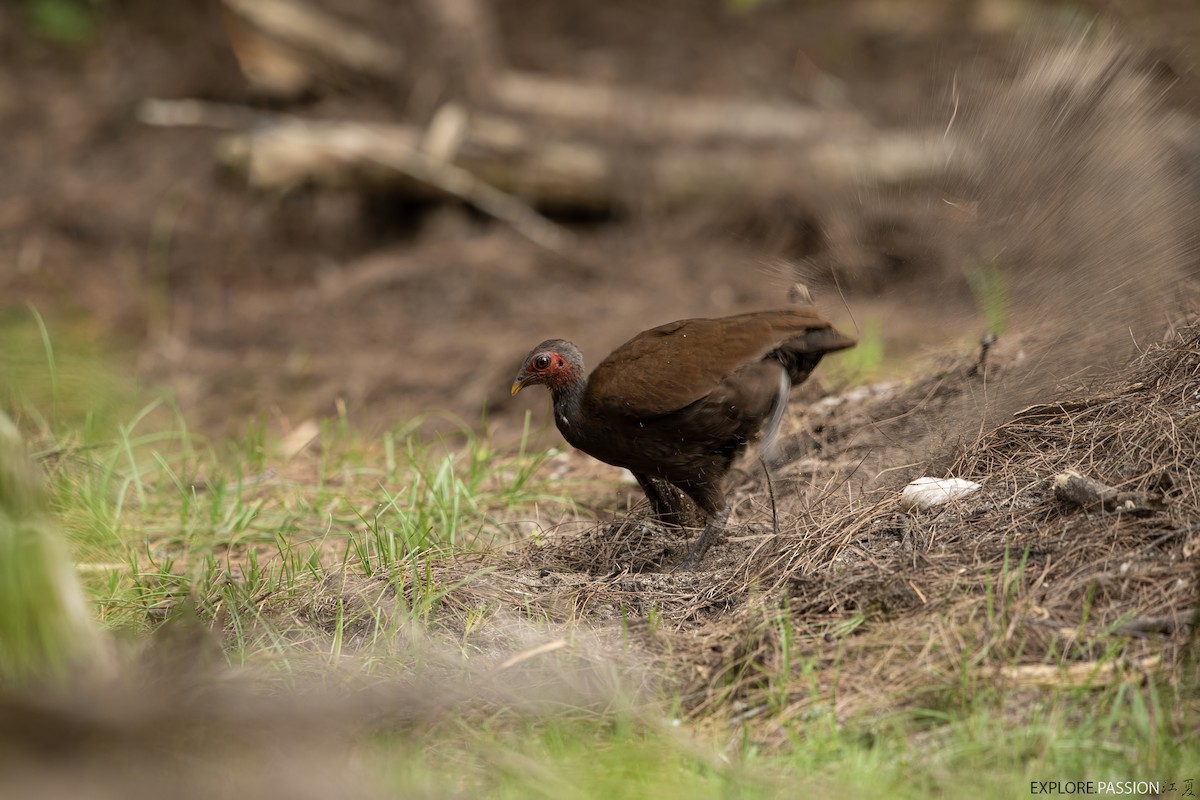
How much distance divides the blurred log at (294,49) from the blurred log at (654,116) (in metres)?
1.13

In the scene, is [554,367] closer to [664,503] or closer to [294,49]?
[664,503]

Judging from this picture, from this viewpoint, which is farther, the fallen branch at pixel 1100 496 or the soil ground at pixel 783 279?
the soil ground at pixel 783 279

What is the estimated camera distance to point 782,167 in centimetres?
826

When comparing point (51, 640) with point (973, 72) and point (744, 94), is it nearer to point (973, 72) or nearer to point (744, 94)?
point (973, 72)

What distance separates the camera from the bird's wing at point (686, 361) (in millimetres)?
3260

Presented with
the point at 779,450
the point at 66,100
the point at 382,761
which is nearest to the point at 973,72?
the point at 779,450

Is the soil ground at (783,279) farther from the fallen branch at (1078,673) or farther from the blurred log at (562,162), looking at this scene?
the blurred log at (562,162)

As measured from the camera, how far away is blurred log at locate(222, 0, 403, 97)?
8.31 metres

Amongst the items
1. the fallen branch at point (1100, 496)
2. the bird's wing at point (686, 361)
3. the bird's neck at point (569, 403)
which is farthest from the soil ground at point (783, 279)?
the bird's wing at point (686, 361)

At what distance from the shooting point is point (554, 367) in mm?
3523

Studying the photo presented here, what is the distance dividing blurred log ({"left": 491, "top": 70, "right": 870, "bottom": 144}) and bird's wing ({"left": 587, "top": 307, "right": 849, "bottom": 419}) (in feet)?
17.6

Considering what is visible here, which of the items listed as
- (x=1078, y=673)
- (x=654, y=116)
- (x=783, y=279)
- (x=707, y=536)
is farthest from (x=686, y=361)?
(x=654, y=116)

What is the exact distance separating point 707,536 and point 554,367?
0.76 m

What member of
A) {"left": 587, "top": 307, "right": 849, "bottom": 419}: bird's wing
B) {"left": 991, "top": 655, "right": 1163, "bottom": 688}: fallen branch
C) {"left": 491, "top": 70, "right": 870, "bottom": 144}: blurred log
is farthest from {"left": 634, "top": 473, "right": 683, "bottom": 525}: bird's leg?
{"left": 491, "top": 70, "right": 870, "bottom": 144}: blurred log
